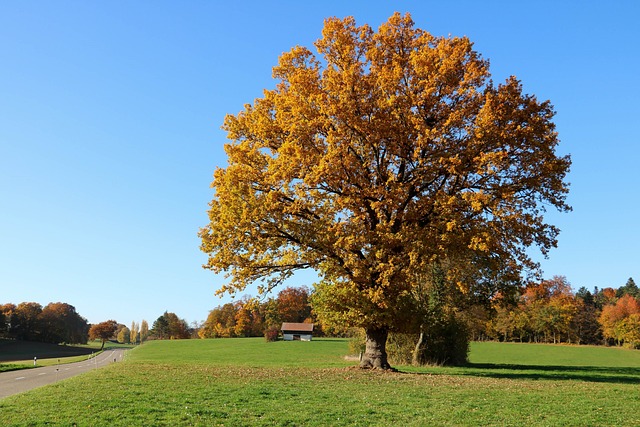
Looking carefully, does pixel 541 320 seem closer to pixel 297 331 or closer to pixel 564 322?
pixel 564 322

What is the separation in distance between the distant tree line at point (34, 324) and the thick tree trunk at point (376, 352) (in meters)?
120

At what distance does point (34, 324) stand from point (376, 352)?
13488 cm

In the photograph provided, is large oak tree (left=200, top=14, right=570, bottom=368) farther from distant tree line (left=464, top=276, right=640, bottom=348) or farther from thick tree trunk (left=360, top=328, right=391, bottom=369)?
distant tree line (left=464, top=276, right=640, bottom=348)

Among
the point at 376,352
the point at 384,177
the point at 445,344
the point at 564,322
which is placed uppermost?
the point at 384,177

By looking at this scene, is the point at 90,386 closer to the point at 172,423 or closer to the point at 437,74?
the point at 172,423

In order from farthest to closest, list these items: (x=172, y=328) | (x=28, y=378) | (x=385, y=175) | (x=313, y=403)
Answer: (x=172, y=328)
(x=28, y=378)
(x=385, y=175)
(x=313, y=403)

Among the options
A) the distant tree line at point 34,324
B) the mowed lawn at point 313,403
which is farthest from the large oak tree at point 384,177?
the distant tree line at point 34,324

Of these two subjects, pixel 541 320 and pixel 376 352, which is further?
pixel 541 320

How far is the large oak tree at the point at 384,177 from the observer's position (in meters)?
24.8

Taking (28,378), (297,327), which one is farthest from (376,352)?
(297,327)

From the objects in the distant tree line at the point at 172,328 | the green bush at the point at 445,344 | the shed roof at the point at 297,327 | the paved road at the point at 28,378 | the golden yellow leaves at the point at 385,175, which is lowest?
the distant tree line at the point at 172,328

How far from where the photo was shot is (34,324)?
5374 inches

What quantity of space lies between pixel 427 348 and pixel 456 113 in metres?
22.0

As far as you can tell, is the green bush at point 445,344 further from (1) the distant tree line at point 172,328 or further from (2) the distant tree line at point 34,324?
(1) the distant tree line at point 172,328
